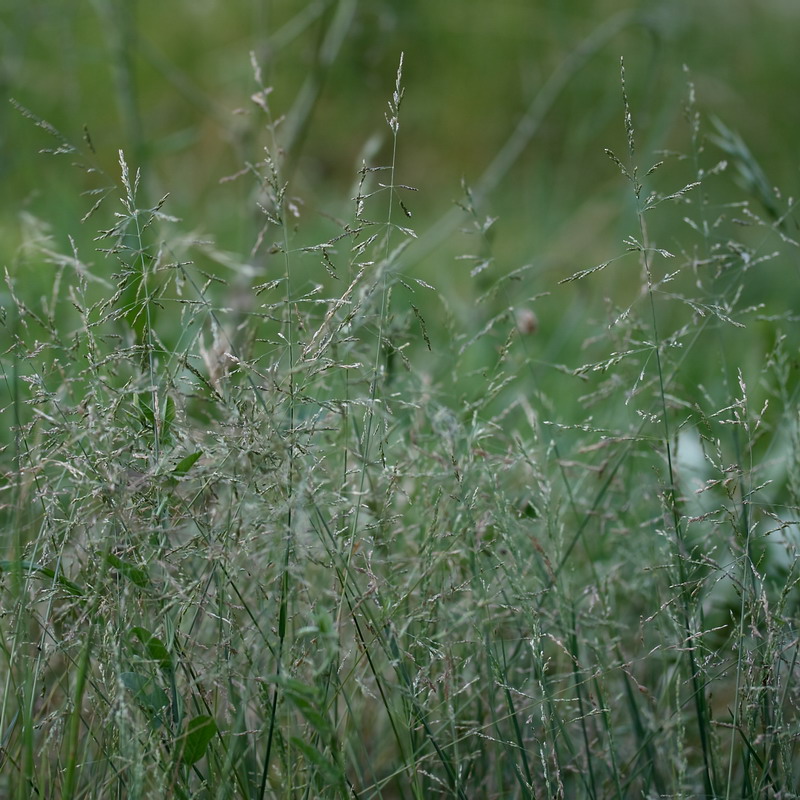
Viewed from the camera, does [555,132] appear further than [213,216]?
Yes

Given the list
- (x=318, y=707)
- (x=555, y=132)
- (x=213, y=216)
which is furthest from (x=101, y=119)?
(x=318, y=707)

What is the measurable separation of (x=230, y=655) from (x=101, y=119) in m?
4.47

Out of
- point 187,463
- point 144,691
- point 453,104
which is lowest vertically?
point 453,104

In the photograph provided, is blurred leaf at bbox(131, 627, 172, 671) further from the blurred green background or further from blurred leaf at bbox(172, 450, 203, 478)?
the blurred green background

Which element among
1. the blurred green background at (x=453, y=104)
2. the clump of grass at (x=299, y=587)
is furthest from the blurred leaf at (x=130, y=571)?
the blurred green background at (x=453, y=104)

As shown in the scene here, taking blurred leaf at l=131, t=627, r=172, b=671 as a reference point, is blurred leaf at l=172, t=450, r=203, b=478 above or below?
above

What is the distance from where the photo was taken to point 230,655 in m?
0.87

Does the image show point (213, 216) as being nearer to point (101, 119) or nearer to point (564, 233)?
point (564, 233)

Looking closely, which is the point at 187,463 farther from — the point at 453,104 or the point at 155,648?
the point at 453,104

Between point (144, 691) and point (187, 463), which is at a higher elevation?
point (187, 463)

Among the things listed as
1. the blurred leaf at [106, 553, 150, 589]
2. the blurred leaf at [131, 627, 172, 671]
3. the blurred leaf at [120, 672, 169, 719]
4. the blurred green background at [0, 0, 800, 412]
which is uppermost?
the blurred leaf at [106, 553, 150, 589]

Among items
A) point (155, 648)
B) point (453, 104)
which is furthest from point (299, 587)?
point (453, 104)

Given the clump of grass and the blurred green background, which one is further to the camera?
the blurred green background

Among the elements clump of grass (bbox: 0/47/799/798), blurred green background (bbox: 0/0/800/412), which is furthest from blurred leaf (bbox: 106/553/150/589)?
blurred green background (bbox: 0/0/800/412)
